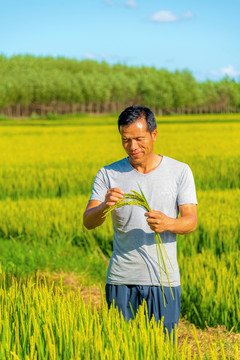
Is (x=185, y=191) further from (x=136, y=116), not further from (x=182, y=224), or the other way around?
(x=136, y=116)

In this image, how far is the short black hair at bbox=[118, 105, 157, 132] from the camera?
7.91 ft

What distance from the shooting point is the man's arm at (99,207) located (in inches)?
88.3

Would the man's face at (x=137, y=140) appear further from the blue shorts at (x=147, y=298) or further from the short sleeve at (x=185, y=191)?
the blue shorts at (x=147, y=298)

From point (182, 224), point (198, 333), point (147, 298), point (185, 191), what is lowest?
point (198, 333)

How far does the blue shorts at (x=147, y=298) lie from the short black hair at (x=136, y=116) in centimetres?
83

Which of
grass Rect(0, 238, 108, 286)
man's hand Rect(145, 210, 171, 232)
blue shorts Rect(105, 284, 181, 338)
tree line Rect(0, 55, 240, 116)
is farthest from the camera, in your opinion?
tree line Rect(0, 55, 240, 116)

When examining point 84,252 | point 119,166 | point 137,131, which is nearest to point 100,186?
point 119,166

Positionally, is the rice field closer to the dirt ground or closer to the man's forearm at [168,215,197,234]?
the dirt ground

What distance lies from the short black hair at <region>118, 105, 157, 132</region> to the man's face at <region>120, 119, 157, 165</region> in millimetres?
19

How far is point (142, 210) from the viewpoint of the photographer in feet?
8.18

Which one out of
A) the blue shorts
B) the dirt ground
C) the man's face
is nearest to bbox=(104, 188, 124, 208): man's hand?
the man's face

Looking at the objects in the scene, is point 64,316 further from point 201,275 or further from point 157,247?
point 201,275

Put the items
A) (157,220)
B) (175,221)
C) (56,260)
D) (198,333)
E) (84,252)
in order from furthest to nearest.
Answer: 1. (84,252)
2. (56,260)
3. (198,333)
4. (175,221)
5. (157,220)

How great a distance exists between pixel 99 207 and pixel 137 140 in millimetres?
386
